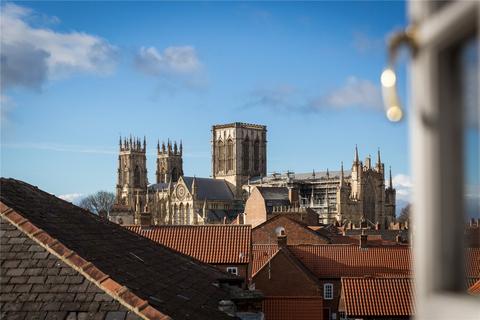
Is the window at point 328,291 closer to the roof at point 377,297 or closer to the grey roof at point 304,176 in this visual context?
the roof at point 377,297

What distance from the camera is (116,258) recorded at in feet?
44.2

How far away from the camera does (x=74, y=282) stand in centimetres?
1026

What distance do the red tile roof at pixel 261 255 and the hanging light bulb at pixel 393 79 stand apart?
37909mm

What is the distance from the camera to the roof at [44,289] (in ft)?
31.4

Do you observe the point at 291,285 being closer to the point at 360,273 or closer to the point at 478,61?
the point at 360,273

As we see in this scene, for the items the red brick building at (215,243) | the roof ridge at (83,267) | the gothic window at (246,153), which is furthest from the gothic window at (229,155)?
the roof ridge at (83,267)

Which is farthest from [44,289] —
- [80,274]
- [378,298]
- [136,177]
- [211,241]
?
[136,177]

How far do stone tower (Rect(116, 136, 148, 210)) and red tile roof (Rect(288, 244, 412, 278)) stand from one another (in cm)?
11343

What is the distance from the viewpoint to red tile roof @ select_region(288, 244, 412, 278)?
40.6m

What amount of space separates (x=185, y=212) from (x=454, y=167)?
4943 inches

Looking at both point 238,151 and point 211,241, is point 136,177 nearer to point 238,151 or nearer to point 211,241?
point 238,151

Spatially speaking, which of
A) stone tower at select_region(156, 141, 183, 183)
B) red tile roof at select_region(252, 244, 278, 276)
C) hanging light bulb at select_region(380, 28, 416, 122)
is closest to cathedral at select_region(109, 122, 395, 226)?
stone tower at select_region(156, 141, 183, 183)

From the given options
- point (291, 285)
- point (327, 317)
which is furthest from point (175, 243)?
point (327, 317)

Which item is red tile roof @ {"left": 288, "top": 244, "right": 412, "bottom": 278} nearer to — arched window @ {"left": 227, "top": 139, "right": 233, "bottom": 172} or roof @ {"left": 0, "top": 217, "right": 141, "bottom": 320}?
roof @ {"left": 0, "top": 217, "right": 141, "bottom": 320}
